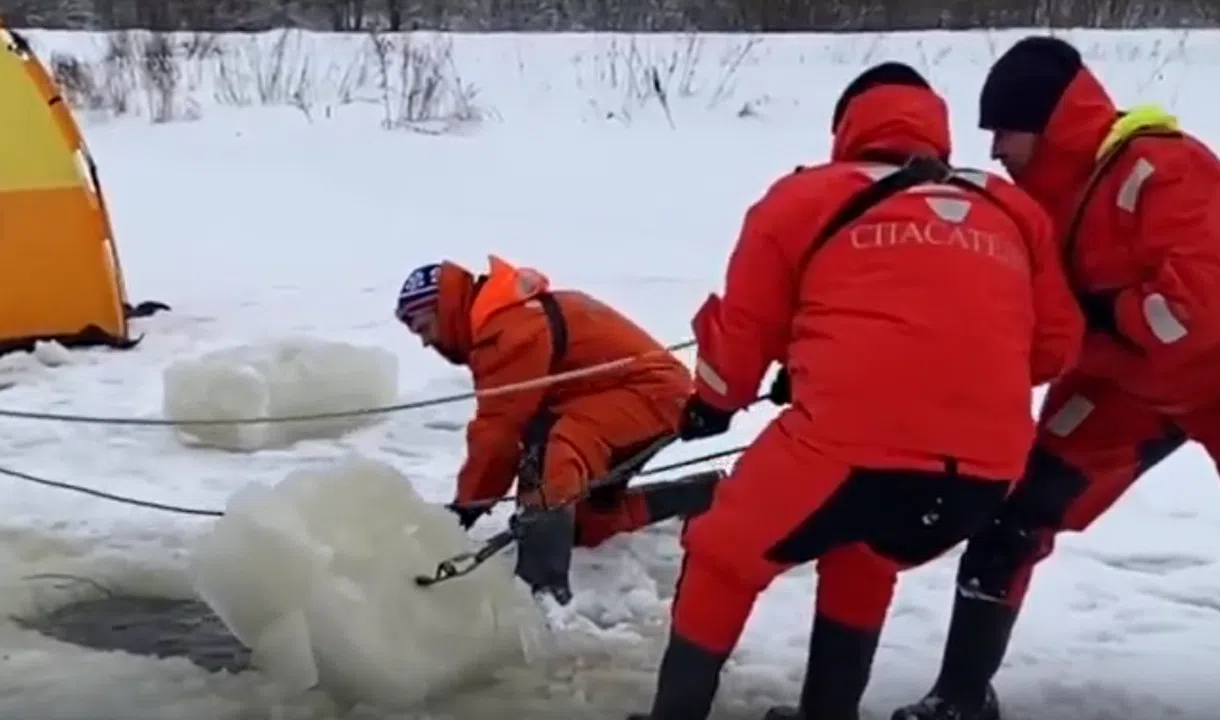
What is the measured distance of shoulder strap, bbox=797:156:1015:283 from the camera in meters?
3.21

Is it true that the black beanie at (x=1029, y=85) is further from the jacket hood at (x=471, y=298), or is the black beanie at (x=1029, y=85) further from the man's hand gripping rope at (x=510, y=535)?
the jacket hood at (x=471, y=298)

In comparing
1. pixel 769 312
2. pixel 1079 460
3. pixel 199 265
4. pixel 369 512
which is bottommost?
pixel 199 265

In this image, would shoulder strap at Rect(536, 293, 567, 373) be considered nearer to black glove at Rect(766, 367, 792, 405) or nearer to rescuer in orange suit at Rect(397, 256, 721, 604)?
rescuer in orange suit at Rect(397, 256, 721, 604)

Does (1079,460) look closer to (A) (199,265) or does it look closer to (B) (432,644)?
(B) (432,644)

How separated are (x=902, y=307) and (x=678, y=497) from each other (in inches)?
77.1

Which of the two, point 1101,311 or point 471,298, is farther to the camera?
point 471,298

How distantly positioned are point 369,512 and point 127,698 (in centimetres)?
67

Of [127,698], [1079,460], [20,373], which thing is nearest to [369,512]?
[127,698]

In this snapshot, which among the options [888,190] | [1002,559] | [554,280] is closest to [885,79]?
[888,190]

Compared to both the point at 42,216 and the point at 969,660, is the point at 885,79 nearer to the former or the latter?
the point at 969,660

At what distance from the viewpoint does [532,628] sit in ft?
14.0

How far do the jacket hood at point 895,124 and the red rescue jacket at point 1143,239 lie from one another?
0.36m

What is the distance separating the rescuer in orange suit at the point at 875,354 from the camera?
314cm

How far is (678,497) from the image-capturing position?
502 cm
